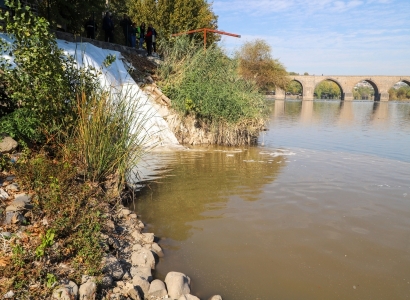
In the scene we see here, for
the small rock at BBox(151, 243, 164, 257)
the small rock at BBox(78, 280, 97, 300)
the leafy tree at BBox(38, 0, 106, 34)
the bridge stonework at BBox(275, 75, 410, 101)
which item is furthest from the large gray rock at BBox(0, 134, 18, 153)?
the bridge stonework at BBox(275, 75, 410, 101)

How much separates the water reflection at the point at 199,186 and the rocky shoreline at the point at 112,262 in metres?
0.58

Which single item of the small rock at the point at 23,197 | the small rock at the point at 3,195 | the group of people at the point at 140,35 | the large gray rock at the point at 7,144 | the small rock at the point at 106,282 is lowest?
the small rock at the point at 106,282

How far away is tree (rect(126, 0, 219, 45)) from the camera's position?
667 inches

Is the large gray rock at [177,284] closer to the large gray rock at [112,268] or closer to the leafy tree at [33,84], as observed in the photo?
the large gray rock at [112,268]

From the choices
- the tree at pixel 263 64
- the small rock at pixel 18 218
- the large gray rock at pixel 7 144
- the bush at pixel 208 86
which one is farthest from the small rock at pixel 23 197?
the tree at pixel 263 64

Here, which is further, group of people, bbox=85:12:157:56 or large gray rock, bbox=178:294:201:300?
group of people, bbox=85:12:157:56

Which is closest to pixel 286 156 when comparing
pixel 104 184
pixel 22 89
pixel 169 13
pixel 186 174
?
pixel 186 174

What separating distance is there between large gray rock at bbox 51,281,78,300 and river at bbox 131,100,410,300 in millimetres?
880

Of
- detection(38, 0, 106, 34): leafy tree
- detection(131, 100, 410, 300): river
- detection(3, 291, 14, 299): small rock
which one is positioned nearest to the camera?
detection(3, 291, 14, 299): small rock

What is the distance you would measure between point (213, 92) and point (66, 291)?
315 inches

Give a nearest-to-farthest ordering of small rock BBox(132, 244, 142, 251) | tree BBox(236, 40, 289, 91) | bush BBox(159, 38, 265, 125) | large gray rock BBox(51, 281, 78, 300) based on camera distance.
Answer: large gray rock BBox(51, 281, 78, 300), small rock BBox(132, 244, 142, 251), bush BBox(159, 38, 265, 125), tree BBox(236, 40, 289, 91)

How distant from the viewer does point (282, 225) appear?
4070 millimetres

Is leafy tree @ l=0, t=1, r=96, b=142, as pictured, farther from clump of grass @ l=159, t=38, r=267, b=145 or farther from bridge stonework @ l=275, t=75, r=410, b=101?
bridge stonework @ l=275, t=75, r=410, b=101

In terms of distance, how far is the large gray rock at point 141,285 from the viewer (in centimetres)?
257
